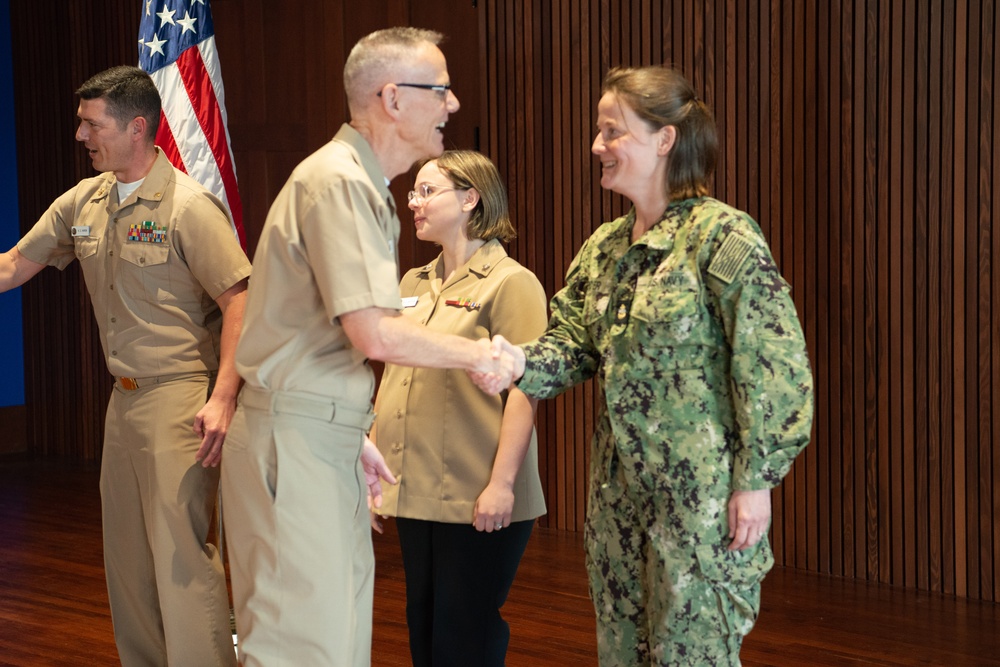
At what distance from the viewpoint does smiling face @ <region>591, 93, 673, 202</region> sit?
2.47 metres

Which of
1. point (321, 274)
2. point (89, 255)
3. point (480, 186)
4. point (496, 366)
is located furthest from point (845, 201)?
point (321, 274)

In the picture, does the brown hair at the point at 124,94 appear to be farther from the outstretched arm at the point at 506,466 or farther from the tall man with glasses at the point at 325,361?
the outstretched arm at the point at 506,466

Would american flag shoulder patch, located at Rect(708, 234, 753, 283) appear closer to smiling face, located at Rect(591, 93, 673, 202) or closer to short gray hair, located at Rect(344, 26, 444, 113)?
smiling face, located at Rect(591, 93, 673, 202)

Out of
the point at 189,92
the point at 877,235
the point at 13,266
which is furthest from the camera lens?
the point at 877,235

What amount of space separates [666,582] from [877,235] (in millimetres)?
2834

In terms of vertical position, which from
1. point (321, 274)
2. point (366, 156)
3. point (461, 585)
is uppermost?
point (366, 156)

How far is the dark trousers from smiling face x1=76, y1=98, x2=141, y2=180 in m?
1.25

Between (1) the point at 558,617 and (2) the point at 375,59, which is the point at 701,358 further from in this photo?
(1) the point at 558,617

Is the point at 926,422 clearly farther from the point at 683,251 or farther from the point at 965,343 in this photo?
the point at 683,251

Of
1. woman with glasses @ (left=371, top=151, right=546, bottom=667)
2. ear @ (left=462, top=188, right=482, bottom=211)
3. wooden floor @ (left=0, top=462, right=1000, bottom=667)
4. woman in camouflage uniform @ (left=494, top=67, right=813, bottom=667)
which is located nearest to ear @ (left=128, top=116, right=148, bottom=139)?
woman with glasses @ (left=371, top=151, right=546, bottom=667)

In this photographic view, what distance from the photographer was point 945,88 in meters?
4.60

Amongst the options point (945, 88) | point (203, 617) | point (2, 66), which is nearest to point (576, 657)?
point (203, 617)

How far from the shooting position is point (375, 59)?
2.46 m

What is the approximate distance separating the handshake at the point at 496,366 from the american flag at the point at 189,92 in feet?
6.86
